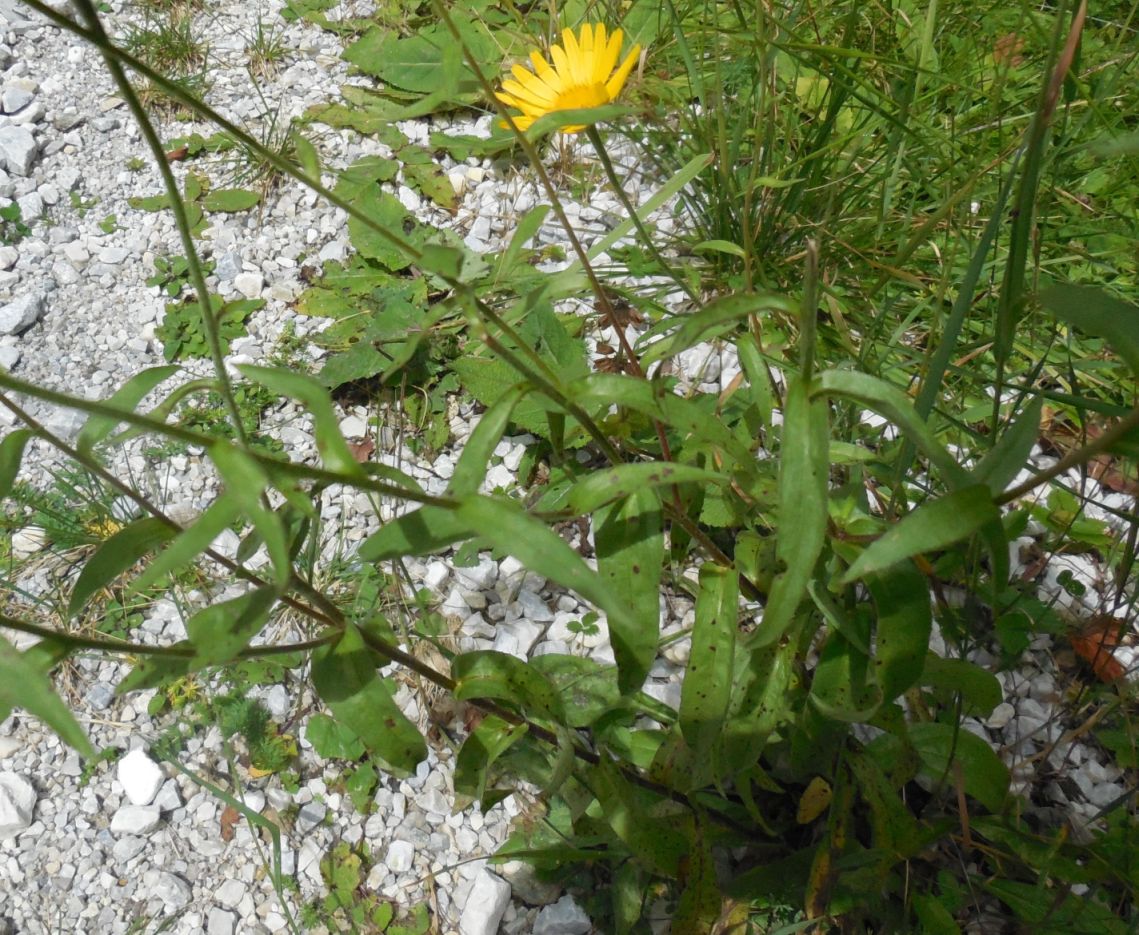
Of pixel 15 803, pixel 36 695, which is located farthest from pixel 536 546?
pixel 15 803

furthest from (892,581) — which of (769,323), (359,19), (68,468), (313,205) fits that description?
(359,19)

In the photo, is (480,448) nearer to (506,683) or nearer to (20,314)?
(506,683)

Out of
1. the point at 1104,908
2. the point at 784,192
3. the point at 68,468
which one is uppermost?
the point at 784,192

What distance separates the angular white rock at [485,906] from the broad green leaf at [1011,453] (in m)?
0.93

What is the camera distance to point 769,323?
6.03 feet

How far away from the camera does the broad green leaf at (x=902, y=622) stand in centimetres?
90

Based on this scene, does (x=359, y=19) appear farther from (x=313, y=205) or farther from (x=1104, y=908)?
(x=1104, y=908)

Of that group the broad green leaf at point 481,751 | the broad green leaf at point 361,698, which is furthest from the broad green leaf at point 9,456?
the broad green leaf at point 481,751

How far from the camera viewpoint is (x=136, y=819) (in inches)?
57.6

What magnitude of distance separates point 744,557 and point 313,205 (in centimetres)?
153

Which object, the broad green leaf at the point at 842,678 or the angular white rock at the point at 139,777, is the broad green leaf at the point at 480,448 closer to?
the broad green leaf at the point at 842,678

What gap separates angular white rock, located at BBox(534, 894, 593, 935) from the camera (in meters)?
1.36

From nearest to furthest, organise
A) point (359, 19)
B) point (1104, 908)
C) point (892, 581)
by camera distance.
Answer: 1. point (892, 581)
2. point (1104, 908)
3. point (359, 19)

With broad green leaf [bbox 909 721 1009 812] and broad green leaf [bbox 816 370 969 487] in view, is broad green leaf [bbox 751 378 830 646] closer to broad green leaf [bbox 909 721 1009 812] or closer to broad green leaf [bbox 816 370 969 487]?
broad green leaf [bbox 816 370 969 487]
